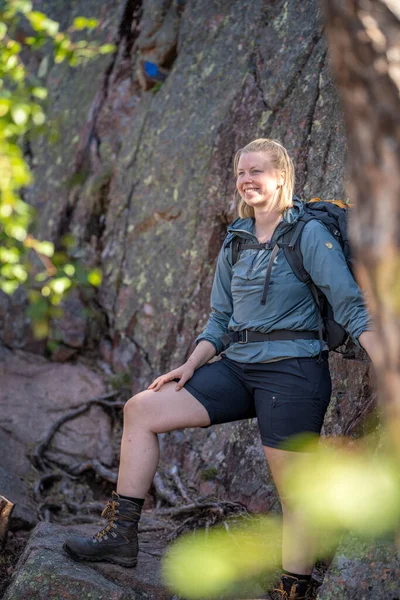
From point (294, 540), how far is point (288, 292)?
47.7 inches

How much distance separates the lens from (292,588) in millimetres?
3355

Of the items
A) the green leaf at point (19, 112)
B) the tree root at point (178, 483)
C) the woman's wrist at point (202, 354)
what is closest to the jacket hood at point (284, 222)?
the woman's wrist at point (202, 354)

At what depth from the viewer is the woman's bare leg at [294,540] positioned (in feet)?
11.1

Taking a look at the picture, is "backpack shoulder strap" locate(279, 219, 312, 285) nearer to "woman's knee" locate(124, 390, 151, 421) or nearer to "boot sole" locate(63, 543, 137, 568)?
"woman's knee" locate(124, 390, 151, 421)

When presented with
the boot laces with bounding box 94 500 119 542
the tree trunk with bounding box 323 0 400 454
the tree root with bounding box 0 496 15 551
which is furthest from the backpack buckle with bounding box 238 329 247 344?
the tree trunk with bounding box 323 0 400 454

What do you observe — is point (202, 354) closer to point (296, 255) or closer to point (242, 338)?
point (242, 338)

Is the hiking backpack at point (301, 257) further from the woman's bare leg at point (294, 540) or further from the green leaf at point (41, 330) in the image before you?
the green leaf at point (41, 330)

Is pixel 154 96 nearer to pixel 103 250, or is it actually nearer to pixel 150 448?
pixel 103 250

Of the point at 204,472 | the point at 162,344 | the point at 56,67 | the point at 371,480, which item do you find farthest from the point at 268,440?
the point at 56,67

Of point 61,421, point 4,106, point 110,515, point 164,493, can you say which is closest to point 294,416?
point 110,515

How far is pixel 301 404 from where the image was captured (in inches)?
137

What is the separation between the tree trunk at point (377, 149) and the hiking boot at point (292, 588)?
1.87 meters

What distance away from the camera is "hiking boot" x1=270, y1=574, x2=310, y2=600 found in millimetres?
3355

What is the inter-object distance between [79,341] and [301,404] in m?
4.87
